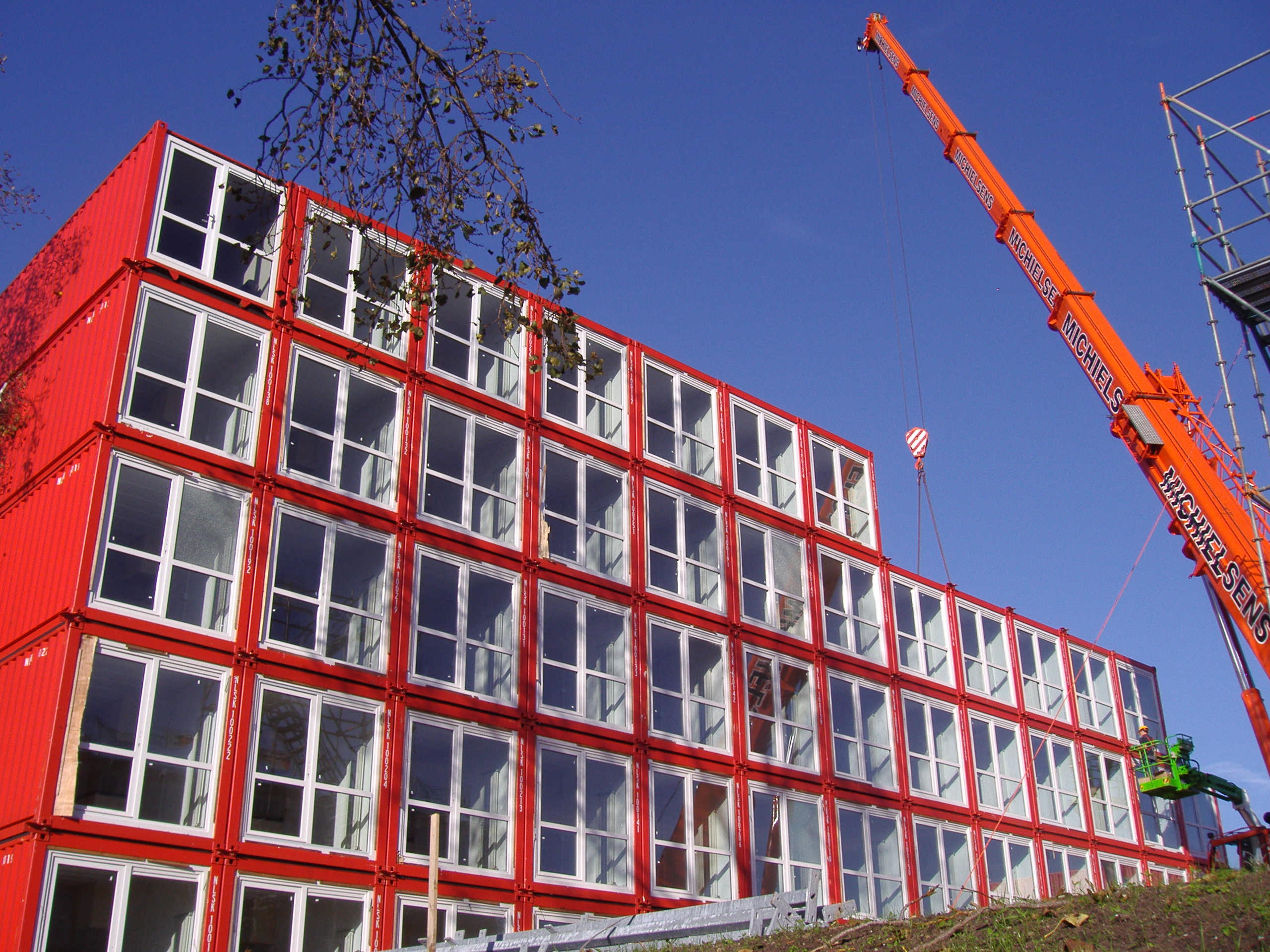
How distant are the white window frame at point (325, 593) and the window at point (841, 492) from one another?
14467 millimetres

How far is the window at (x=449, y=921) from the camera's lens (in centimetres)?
2281

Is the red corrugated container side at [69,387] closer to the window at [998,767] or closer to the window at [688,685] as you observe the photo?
the window at [688,685]

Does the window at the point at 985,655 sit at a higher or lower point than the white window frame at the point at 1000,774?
higher

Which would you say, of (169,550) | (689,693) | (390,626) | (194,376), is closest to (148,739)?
(169,550)

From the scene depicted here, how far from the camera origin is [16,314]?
1098 inches

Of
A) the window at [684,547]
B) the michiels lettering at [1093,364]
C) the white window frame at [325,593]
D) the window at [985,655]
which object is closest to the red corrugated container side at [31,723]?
the white window frame at [325,593]

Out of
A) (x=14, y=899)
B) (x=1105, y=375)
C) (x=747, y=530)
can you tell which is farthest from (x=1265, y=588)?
(x=14, y=899)

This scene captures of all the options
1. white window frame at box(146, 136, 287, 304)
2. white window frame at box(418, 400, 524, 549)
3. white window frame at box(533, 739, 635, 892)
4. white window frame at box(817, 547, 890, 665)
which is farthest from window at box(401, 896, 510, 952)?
white window frame at box(817, 547, 890, 665)

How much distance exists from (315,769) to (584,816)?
247 inches

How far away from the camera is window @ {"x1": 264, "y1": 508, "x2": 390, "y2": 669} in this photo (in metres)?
23.4

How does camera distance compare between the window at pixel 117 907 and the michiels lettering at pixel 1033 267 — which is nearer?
the window at pixel 117 907

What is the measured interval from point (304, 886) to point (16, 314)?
581 inches

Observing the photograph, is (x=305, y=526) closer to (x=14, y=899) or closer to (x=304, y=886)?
(x=304, y=886)

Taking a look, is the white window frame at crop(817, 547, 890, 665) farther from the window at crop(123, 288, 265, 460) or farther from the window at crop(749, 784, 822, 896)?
the window at crop(123, 288, 265, 460)
